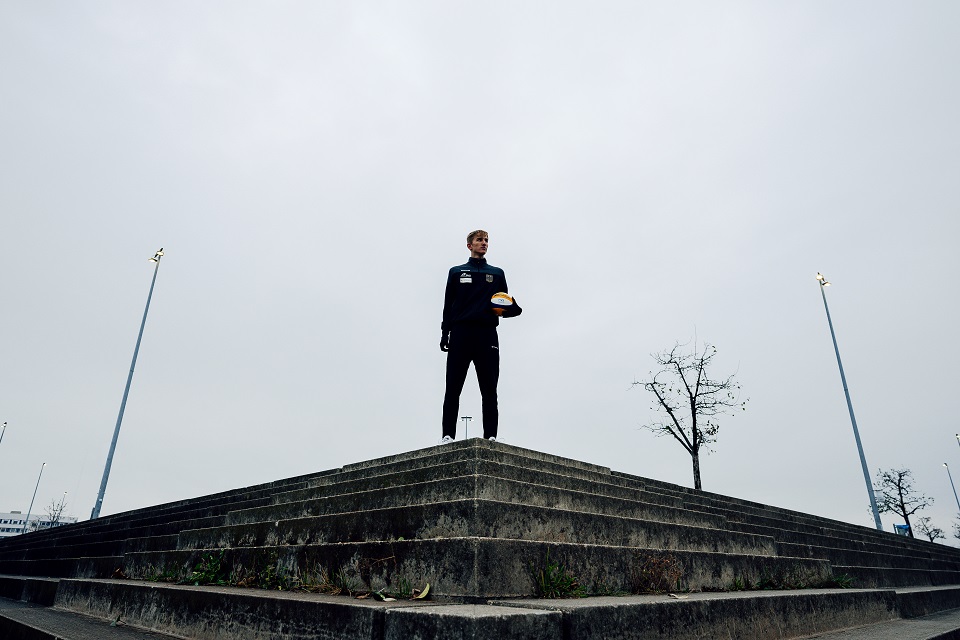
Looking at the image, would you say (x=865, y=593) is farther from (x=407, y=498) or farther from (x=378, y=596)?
(x=378, y=596)

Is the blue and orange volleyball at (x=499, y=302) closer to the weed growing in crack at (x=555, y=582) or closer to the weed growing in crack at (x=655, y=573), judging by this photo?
the weed growing in crack at (x=655, y=573)

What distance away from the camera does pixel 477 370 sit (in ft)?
18.6

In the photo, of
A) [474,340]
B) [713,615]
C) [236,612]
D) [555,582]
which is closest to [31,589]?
[236,612]

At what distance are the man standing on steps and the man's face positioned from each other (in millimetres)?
216

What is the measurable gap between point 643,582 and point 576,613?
1.74m

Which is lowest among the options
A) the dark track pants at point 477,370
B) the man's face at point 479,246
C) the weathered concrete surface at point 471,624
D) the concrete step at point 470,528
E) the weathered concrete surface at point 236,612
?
the weathered concrete surface at point 236,612

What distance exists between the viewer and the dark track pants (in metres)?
5.56

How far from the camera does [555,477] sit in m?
4.65

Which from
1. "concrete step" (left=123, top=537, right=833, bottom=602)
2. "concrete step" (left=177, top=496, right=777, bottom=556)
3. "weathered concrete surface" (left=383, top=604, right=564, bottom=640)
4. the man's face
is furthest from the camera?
the man's face

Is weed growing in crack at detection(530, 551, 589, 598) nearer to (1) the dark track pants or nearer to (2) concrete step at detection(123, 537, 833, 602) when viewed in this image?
(2) concrete step at detection(123, 537, 833, 602)

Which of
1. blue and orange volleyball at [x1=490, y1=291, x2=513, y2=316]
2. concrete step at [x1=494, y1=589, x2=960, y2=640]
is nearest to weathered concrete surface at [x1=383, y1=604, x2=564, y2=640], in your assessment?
concrete step at [x1=494, y1=589, x2=960, y2=640]

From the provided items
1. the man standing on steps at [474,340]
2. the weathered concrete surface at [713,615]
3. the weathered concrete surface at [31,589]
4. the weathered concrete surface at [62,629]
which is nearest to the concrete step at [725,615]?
the weathered concrete surface at [713,615]

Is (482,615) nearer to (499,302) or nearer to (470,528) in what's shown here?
(470,528)

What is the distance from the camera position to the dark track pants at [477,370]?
18.2ft
